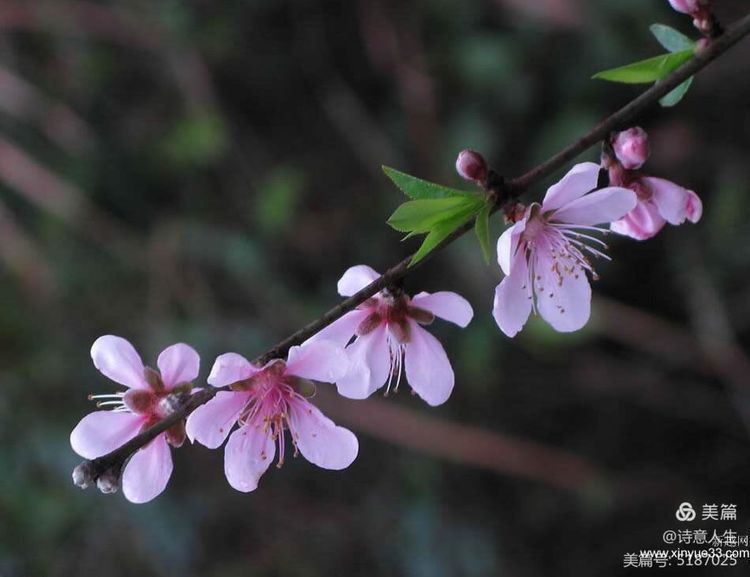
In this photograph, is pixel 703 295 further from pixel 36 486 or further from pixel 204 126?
pixel 36 486

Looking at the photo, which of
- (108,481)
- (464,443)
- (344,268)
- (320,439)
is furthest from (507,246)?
(344,268)

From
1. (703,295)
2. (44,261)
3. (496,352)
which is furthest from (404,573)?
(44,261)

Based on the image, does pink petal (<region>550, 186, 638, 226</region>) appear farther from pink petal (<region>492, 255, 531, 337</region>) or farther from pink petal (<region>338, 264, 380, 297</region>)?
pink petal (<region>338, 264, 380, 297</region>)

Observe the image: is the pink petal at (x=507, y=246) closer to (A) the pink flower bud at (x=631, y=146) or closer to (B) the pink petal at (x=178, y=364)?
(A) the pink flower bud at (x=631, y=146)

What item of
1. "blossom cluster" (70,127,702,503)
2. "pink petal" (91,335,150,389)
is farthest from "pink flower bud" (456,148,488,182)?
"pink petal" (91,335,150,389)

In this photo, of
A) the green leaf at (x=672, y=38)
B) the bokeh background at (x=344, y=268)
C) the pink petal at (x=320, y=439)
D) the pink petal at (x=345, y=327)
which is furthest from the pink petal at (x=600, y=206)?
the bokeh background at (x=344, y=268)

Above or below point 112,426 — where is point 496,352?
above
